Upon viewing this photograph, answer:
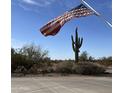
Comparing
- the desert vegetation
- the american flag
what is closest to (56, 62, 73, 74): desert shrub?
the desert vegetation

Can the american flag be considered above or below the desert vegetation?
above

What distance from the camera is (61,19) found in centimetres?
326

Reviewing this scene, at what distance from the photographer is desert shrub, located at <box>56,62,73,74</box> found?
10.6 ft

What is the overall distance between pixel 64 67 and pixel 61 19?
379mm

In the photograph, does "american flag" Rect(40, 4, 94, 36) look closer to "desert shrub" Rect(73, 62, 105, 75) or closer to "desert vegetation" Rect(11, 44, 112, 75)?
"desert vegetation" Rect(11, 44, 112, 75)

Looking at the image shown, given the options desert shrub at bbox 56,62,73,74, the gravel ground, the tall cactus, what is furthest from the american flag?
Result: the gravel ground

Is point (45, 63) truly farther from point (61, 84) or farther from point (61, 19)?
point (61, 19)

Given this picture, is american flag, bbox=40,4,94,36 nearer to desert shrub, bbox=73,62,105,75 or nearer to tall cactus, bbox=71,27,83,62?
tall cactus, bbox=71,27,83,62

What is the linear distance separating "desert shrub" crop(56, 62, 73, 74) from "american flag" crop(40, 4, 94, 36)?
0.25 meters

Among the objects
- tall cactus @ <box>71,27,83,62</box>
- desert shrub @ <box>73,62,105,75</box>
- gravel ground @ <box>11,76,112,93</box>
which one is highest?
tall cactus @ <box>71,27,83,62</box>

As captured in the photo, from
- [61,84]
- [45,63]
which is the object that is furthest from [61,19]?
[61,84]
